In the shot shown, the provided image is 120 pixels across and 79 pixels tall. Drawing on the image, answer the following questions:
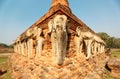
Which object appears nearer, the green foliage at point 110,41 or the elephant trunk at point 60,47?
the elephant trunk at point 60,47

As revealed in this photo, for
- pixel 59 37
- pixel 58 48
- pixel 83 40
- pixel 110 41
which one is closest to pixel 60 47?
pixel 58 48

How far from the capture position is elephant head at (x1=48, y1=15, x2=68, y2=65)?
299 inches

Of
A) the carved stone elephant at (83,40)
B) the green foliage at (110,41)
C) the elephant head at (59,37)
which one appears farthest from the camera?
the green foliage at (110,41)

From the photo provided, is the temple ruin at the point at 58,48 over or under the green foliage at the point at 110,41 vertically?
under

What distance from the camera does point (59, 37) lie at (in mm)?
7613

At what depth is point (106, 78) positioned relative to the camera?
1420cm

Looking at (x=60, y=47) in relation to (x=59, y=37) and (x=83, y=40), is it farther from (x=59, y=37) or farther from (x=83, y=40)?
(x=83, y=40)

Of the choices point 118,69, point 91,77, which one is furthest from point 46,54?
point 118,69

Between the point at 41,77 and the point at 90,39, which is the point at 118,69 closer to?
the point at 90,39

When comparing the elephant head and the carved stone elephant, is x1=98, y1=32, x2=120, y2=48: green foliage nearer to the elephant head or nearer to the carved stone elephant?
the carved stone elephant

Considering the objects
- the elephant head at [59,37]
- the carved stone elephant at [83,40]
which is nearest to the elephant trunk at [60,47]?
the elephant head at [59,37]

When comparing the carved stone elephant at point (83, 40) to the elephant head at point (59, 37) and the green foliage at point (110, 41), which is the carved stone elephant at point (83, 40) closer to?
the elephant head at point (59, 37)

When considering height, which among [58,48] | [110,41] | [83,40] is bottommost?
[58,48]

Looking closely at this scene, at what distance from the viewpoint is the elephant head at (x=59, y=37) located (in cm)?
760
